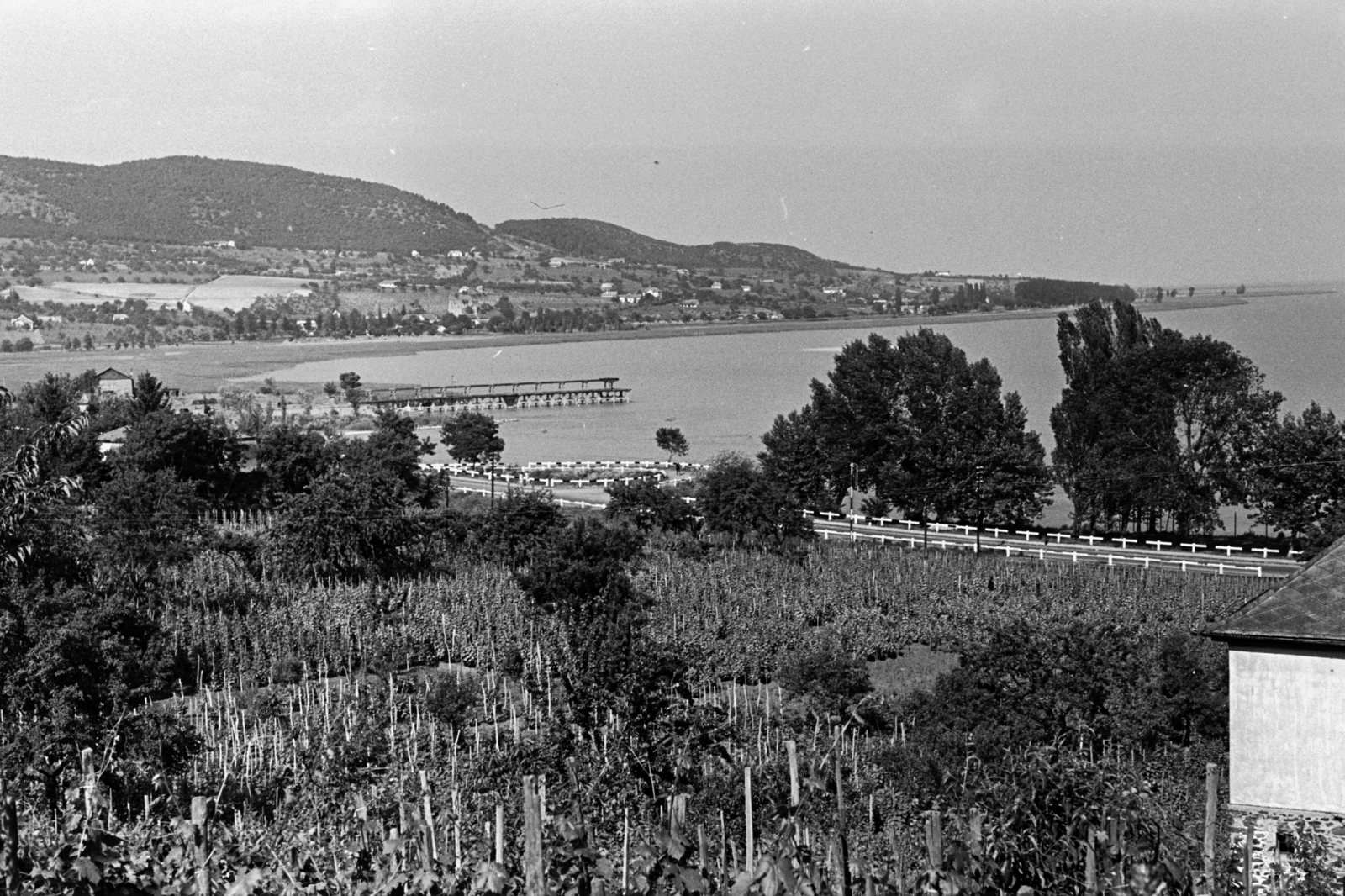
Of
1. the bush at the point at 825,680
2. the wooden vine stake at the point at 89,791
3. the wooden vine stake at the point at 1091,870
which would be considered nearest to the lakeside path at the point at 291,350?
the bush at the point at 825,680

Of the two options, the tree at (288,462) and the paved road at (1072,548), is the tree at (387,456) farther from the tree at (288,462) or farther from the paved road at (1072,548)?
the paved road at (1072,548)

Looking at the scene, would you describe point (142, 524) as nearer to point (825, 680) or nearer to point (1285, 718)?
point (825, 680)

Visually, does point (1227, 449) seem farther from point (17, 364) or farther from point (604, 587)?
point (17, 364)

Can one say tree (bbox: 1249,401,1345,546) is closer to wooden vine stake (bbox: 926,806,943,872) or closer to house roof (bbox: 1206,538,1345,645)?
house roof (bbox: 1206,538,1345,645)

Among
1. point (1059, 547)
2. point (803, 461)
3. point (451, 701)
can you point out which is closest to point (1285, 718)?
point (451, 701)

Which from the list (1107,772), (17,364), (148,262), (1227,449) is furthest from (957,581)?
(148,262)

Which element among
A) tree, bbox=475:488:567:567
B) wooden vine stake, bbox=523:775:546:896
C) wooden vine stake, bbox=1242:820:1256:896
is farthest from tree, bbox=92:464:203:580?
wooden vine stake, bbox=523:775:546:896
